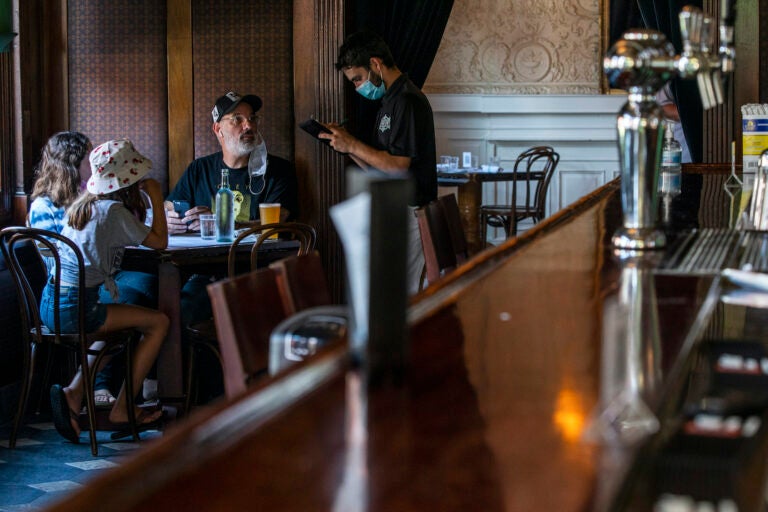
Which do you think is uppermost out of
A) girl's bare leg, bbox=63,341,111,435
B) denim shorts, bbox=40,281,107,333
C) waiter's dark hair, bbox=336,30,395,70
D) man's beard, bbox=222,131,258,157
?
waiter's dark hair, bbox=336,30,395,70

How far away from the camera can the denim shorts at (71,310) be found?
14.1 ft

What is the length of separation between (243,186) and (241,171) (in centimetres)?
8

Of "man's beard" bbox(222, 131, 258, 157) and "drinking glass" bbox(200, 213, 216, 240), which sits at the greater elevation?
"man's beard" bbox(222, 131, 258, 157)

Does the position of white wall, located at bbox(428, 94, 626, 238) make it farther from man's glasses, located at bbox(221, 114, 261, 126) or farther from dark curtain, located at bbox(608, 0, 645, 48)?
man's glasses, located at bbox(221, 114, 261, 126)

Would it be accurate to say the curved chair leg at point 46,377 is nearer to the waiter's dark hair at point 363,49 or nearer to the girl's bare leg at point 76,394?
the girl's bare leg at point 76,394

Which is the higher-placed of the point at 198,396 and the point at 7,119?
the point at 7,119

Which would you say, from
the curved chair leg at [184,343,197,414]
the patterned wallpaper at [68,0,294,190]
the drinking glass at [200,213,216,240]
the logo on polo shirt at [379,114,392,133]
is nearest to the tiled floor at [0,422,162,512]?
the curved chair leg at [184,343,197,414]

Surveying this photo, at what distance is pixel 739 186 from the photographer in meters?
4.10

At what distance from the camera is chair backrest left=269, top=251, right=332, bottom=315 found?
1.78 metres

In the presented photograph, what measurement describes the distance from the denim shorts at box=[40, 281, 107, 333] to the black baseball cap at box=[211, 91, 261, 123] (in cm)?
145

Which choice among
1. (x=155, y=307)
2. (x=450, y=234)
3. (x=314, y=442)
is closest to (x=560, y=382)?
(x=314, y=442)

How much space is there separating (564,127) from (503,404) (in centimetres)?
819

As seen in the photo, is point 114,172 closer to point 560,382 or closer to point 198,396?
point 198,396

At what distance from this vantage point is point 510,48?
357 inches
